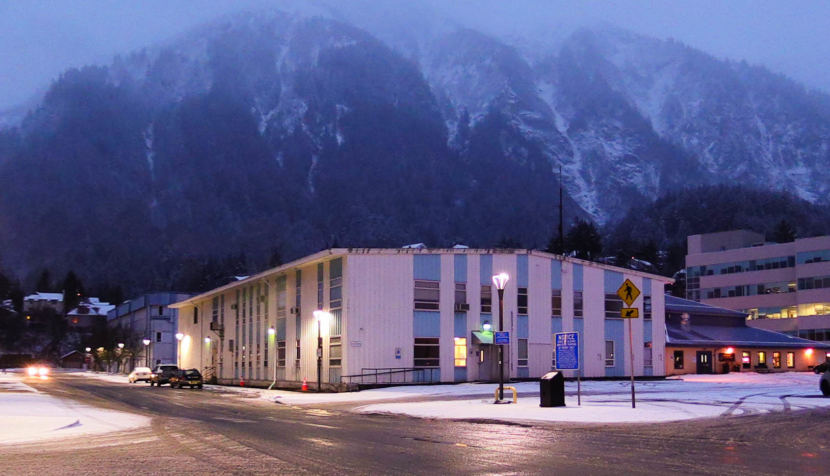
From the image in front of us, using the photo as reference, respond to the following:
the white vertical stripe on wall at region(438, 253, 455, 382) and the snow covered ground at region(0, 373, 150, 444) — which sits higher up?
the white vertical stripe on wall at region(438, 253, 455, 382)

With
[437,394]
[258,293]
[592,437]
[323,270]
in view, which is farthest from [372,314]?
[592,437]

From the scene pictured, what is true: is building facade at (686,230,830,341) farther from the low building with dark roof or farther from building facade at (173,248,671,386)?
building facade at (173,248,671,386)

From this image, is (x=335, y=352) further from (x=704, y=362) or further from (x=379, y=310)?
(x=704, y=362)

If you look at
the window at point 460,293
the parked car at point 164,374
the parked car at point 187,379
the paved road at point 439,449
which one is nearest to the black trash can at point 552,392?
the paved road at point 439,449

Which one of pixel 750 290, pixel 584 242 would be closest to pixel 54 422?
pixel 750 290

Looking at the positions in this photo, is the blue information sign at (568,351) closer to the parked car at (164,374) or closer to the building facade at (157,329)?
the parked car at (164,374)

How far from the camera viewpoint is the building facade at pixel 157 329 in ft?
381

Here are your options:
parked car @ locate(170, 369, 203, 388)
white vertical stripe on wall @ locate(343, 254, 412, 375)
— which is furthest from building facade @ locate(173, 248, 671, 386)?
parked car @ locate(170, 369, 203, 388)

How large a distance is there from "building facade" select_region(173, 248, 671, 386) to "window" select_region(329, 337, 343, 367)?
0.06m

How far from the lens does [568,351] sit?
30203 millimetres

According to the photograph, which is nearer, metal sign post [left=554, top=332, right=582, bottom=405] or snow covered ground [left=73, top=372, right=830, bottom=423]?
snow covered ground [left=73, top=372, right=830, bottom=423]

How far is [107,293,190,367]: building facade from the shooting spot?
381 ft

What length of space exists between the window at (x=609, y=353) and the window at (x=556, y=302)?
4679 mm

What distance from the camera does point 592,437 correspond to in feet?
63.7
